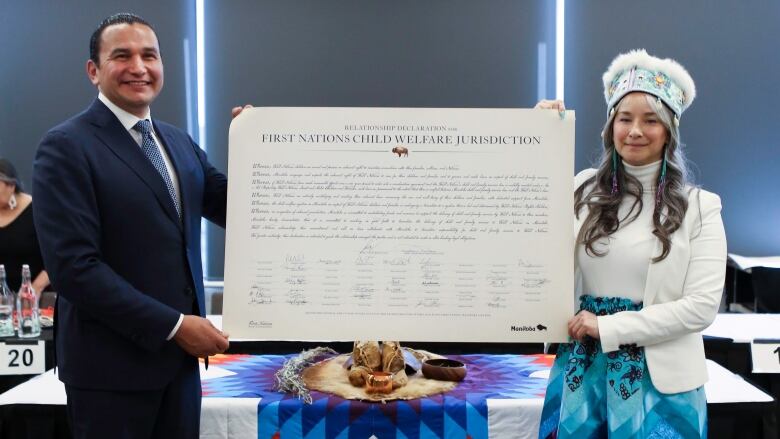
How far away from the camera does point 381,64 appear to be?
5.05 meters

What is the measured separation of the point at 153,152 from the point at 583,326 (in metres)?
1.17

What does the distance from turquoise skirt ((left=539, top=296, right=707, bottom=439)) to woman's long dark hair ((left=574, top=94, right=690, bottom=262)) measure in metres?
0.17

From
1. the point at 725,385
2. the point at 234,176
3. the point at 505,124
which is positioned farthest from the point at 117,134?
the point at 725,385

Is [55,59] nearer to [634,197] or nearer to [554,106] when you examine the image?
[554,106]

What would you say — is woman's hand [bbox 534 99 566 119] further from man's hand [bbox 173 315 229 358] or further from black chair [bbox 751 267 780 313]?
black chair [bbox 751 267 780 313]

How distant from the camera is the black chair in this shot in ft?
13.6

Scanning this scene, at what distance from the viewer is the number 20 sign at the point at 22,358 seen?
267 centimetres

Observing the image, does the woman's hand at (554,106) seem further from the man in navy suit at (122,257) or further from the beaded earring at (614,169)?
the man in navy suit at (122,257)

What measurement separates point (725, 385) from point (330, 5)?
12.3 ft

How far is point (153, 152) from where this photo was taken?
1787mm

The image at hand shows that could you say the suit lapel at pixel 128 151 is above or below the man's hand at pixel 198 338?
above

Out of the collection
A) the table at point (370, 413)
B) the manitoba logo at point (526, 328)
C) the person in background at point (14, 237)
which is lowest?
the table at point (370, 413)

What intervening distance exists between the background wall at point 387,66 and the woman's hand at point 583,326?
→ 340cm

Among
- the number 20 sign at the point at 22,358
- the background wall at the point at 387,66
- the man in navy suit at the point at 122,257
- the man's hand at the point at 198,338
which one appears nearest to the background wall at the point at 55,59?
the background wall at the point at 387,66
